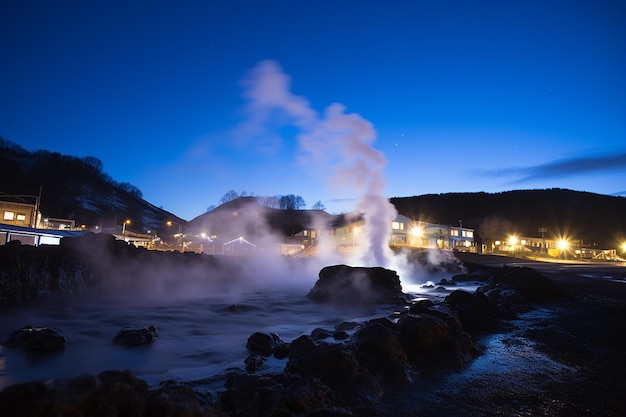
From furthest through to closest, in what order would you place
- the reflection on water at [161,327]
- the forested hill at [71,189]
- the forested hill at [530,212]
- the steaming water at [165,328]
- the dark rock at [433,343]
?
1. the forested hill at [530,212]
2. the forested hill at [71,189]
3. the reflection on water at [161,327]
4. the steaming water at [165,328]
5. the dark rock at [433,343]

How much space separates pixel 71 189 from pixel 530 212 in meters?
Result: 164

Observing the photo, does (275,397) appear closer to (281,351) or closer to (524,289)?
(281,351)

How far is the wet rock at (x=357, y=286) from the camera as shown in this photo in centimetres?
1953

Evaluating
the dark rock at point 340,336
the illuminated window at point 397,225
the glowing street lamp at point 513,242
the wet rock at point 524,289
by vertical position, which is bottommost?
the dark rock at point 340,336

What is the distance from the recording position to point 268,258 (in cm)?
4606

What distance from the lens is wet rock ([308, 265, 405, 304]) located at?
19528mm

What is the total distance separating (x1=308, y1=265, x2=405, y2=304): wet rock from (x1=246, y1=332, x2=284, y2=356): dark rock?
9.75 meters

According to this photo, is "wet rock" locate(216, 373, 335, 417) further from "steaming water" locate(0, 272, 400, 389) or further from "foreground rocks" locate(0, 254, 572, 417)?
"steaming water" locate(0, 272, 400, 389)

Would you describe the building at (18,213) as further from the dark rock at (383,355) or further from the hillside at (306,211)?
the dark rock at (383,355)

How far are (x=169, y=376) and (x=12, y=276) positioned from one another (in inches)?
600

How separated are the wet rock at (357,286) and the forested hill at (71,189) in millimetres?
91438

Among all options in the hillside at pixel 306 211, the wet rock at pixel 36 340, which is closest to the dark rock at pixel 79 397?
the wet rock at pixel 36 340

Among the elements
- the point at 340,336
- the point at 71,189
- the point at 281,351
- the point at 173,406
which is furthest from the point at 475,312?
the point at 71,189

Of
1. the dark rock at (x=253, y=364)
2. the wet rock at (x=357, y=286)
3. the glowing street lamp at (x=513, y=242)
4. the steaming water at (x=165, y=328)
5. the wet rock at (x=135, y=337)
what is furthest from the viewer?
the glowing street lamp at (x=513, y=242)
